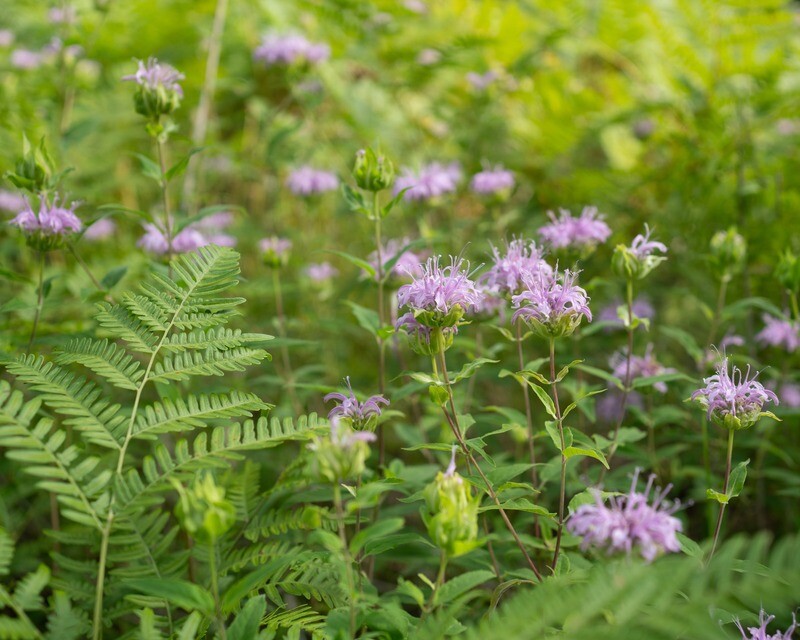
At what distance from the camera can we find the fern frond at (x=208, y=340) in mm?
1253

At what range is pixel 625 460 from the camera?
221 cm

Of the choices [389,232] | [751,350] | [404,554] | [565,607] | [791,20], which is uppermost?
[791,20]

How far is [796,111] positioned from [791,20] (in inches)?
37.1

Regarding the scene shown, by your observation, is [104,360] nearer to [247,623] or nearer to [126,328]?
[126,328]

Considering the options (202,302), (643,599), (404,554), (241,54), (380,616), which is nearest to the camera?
(643,599)

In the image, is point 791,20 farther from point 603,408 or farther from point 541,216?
point 603,408

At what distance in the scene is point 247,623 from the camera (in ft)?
3.49

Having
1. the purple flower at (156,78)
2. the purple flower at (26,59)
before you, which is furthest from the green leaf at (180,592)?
the purple flower at (26,59)

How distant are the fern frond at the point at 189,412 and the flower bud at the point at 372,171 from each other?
0.59m

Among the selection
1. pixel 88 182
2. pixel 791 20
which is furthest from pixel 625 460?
pixel 88 182

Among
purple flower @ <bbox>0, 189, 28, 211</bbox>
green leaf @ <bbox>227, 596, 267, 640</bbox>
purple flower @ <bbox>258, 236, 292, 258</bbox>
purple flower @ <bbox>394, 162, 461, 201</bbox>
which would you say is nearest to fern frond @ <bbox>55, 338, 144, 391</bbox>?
green leaf @ <bbox>227, 596, 267, 640</bbox>

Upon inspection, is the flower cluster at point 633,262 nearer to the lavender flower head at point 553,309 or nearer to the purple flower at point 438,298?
the lavender flower head at point 553,309

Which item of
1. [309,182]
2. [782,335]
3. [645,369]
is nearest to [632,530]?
[645,369]

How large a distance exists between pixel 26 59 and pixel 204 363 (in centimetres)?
315
